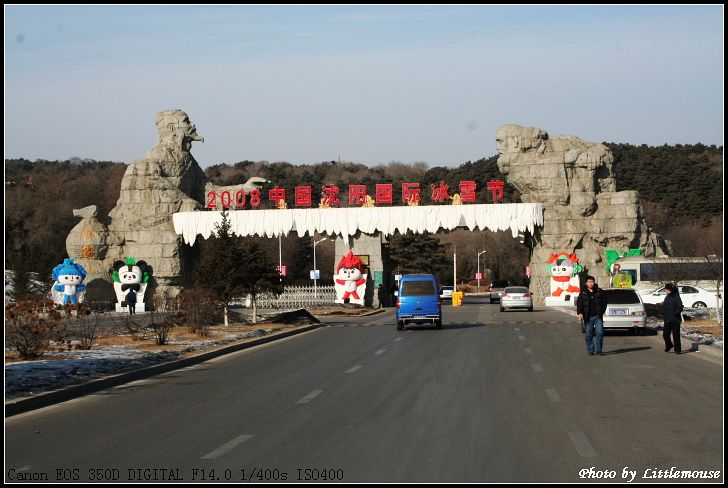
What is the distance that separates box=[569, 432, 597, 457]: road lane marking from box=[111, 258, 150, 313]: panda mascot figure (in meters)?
53.7

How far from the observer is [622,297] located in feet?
95.7

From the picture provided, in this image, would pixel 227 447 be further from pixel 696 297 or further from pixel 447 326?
pixel 696 297

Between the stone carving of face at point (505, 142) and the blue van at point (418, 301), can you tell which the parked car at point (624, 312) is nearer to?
the blue van at point (418, 301)

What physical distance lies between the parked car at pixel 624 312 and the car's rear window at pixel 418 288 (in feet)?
26.1

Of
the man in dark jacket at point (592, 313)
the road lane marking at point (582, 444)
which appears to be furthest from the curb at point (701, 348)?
the road lane marking at point (582, 444)

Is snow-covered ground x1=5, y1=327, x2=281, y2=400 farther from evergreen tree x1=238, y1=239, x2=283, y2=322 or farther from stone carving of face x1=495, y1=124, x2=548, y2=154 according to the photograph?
stone carving of face x1=495, y1=124, x2=548, y2=154

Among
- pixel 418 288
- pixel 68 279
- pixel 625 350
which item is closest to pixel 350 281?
pixel 68 279

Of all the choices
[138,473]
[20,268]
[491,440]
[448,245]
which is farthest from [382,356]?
[448,245]

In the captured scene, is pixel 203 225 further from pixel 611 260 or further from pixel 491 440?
pixel 491 440

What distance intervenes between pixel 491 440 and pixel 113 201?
335ft

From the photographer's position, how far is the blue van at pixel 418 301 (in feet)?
115

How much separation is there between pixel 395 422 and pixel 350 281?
5230 cm

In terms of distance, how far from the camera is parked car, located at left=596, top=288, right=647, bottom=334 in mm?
28844

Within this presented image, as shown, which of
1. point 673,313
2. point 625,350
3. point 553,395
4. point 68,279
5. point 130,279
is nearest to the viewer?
point 553,395
